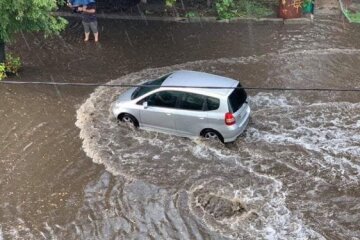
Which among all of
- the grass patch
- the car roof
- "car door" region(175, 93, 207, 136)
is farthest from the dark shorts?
the grass patch

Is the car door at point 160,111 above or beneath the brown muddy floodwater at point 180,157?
above

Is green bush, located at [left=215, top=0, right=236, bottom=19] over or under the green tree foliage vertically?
under

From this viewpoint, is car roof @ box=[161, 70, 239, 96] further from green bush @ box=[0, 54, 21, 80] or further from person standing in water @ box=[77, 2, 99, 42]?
person standing in water @ box=[77, 2, 99, 42]

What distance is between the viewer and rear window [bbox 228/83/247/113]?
11.1 m

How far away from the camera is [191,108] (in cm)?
1137

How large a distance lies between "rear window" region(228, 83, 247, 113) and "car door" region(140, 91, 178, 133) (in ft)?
4.29

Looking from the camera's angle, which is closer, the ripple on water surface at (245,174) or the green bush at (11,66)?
the ripple on water surface at (245,174)

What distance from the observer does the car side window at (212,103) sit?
1107 cm

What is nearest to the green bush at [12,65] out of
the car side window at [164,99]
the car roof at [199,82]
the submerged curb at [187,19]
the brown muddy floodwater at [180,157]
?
the brown muddy floodwater at [180,157]

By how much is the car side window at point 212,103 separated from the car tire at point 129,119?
6.49 ft

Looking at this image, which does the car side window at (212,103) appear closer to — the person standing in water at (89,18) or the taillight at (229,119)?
the taillight at (229,119)

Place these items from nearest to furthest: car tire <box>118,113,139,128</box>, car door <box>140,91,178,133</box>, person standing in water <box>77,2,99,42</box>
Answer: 1. car door <box>140,91,178,133</box>
2. car tire <box>118,113,139,128</box>
3. person standing in water <box>77,2,99,42</box>

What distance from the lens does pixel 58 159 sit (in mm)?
11055

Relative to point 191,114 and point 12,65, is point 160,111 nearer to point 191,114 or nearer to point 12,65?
point 191,114
